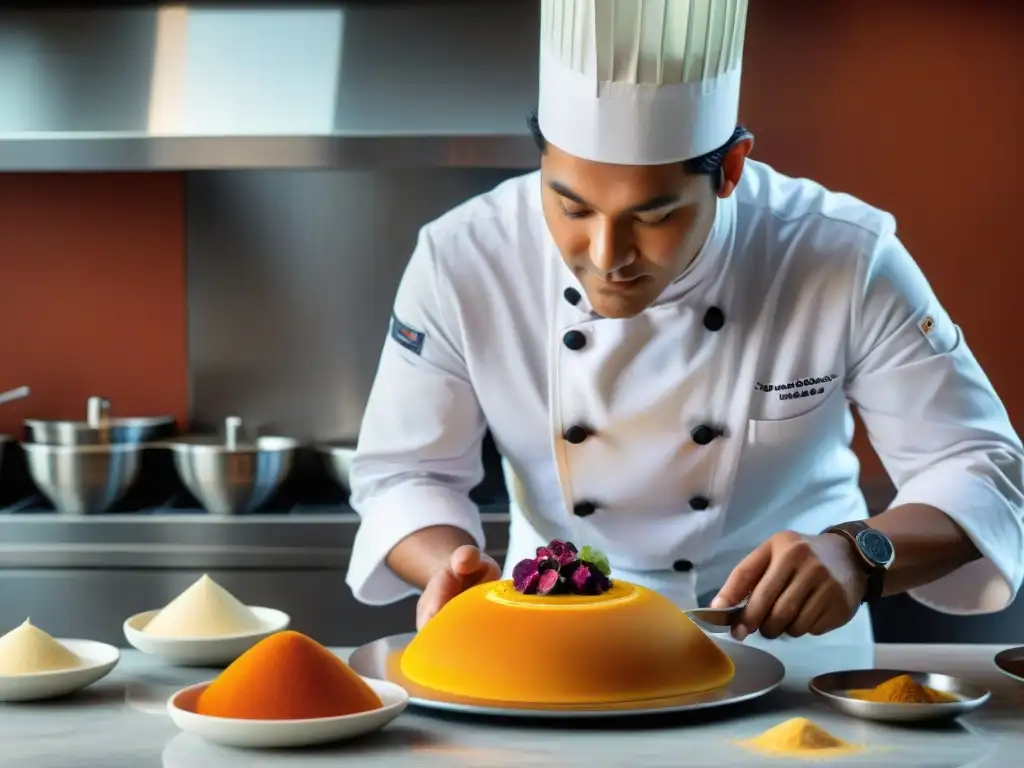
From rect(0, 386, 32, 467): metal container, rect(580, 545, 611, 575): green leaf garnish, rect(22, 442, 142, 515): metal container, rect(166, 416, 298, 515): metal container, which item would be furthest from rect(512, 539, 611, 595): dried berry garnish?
rect(0, 386, 32, 467): metal container

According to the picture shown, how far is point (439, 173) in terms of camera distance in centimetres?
389

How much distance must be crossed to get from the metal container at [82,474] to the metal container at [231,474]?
137 millimetres

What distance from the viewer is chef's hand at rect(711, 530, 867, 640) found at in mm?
1750

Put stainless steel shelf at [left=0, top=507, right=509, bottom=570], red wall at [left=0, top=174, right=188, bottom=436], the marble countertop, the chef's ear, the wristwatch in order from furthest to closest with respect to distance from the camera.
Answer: red wall at [left=0, top=174, right=188, bottom=436]
stainless steel shelf at [left=0, top=507, right=509, bottom=570]
the chef's ear
the wristwatch
the marble countertop

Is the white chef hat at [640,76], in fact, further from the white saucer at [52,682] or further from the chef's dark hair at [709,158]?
the white saucer at [52,682]

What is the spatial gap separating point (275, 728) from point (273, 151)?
224 cm

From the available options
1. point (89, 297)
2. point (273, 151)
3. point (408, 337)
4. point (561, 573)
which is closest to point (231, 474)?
point (273, 151)

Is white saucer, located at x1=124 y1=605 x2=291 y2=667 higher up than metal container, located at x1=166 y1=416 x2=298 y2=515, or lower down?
lower down

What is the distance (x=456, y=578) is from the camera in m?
1.83

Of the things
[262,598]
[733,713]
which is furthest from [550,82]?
[262,598]

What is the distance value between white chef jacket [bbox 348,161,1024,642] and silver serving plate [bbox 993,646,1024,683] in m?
0.30

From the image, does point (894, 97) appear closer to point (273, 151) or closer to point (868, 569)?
point (273, 151)

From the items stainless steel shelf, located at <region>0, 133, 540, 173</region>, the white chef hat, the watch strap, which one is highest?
stainless steel shelf, located at <region>0, 133, 540, 173</region>

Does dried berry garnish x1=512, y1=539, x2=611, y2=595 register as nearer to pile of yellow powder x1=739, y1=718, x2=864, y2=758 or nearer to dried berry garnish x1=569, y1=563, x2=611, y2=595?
dried berry garnish x1=569, y1=563, x2=611, y2=595
